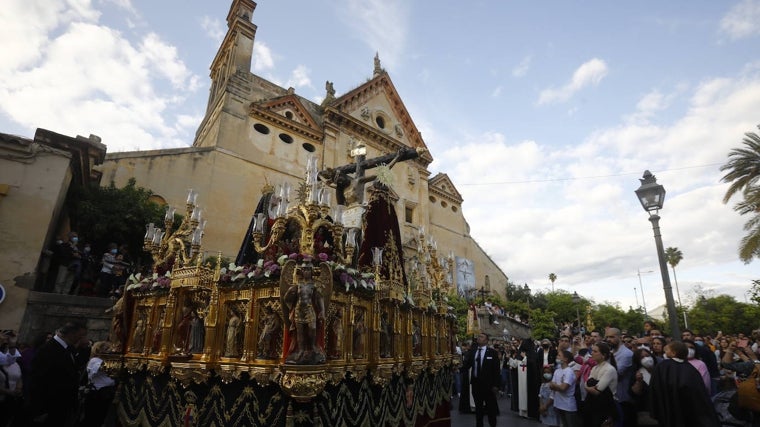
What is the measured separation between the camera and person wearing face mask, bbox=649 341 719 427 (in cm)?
505

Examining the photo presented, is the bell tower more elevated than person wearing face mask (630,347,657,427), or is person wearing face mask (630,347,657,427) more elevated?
the bell tower

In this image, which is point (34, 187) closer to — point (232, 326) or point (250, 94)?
point (232, 326)

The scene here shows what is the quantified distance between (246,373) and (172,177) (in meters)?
18.1

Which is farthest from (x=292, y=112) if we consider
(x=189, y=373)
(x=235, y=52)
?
(x=189, y=373)

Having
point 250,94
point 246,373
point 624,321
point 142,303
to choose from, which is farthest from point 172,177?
point 624,321

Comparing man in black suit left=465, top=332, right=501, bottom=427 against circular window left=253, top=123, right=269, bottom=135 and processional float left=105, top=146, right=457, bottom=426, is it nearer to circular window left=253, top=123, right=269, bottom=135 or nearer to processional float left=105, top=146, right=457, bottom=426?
processional float left=105, top=146, right=457, bottom=426

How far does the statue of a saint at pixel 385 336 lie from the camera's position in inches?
289

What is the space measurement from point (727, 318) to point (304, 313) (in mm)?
59211

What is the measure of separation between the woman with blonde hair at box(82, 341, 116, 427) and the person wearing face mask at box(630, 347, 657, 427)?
939cm

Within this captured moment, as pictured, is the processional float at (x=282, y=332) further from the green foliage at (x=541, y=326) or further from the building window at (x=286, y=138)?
the green foliage at (x=541, y=326)

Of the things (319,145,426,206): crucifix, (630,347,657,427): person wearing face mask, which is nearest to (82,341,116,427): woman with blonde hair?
(319,145,426,206): crucifix

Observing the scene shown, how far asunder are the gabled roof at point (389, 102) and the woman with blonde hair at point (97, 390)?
24.2 metres

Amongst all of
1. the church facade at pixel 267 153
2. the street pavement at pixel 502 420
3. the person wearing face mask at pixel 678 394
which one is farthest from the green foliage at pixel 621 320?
the person wearing face mask at pixel 678 394

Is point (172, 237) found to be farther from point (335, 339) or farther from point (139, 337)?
point (335, 339)
